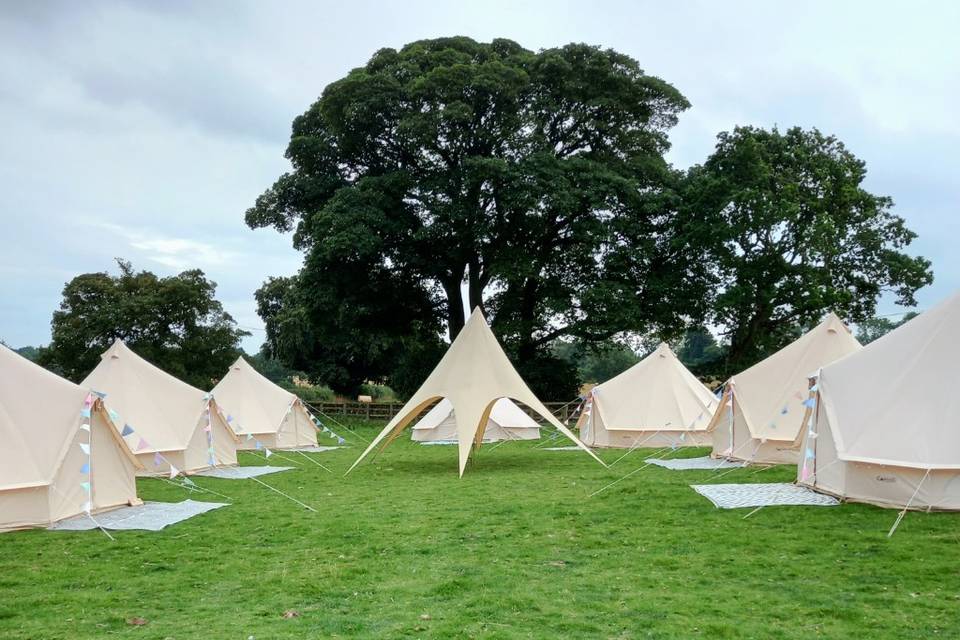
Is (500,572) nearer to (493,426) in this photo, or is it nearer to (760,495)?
(760,495)

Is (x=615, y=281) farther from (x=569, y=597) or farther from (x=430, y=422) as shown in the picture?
(x=569, y=597)

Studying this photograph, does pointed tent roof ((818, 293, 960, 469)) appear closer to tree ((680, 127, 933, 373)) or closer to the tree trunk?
tree ((680, 127, 933, 373))

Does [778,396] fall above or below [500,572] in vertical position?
above

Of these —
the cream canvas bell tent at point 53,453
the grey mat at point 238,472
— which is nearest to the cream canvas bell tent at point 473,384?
the grey mat at point 238,472

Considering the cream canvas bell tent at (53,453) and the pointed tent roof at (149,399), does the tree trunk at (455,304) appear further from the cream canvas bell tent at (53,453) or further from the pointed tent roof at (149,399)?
the cream canvas bell tent at (53,453)

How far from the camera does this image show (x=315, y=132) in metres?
28.4

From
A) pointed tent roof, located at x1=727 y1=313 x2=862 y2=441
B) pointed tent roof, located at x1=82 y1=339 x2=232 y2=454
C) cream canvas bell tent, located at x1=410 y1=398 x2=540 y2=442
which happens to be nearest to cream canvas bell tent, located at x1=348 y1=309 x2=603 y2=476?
pointed tent roof, located at x1=727 y1=313 x2=862 y2=441

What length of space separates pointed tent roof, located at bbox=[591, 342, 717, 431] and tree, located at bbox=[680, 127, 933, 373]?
7150 millimetres

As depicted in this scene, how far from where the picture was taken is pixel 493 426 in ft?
71.1

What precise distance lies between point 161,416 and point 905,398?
11679mm

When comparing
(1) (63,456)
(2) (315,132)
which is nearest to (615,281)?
(2) (315,132)

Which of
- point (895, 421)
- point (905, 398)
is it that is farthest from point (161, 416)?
point (905, 398)

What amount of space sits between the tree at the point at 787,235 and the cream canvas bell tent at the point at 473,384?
12.6 meters

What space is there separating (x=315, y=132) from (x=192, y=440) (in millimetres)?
16345
